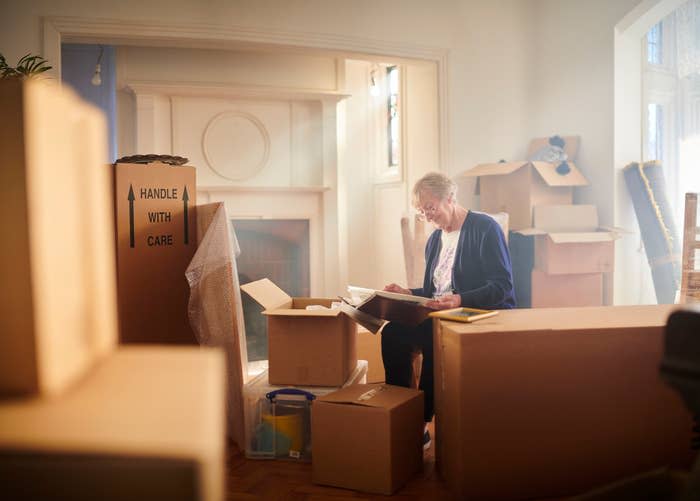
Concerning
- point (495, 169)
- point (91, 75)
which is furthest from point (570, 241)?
point (91, 75)

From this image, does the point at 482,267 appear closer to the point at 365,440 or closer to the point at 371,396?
the point at 371,396

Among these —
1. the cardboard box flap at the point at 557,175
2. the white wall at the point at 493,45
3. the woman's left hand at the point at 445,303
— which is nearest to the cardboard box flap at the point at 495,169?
the cardboard box flap at the point at 557,175

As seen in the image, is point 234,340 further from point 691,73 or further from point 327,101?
point 691,73

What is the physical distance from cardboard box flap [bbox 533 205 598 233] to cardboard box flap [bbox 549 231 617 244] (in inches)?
5.1

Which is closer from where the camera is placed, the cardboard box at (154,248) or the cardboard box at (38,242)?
the cardboard box at (38,242)

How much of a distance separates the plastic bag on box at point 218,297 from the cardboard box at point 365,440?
0.45 metres

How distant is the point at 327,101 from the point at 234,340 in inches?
122

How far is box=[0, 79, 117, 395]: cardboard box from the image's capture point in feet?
1.97

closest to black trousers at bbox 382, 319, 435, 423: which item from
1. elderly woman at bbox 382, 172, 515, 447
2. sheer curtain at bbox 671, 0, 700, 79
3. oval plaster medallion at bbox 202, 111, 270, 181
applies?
elderly woman at bbox 382, 172, 515, 447

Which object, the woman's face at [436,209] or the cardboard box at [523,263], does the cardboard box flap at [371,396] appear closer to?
the woman's face at [436,209]

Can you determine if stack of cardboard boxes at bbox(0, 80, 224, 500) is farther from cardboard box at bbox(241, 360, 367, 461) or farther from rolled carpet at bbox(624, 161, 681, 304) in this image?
rolled carpet at bbox(624, 161, 681, 304)

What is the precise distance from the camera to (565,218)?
3.59 meters

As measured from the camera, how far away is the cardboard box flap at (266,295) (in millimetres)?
2336

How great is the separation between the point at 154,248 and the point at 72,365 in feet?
5.72
